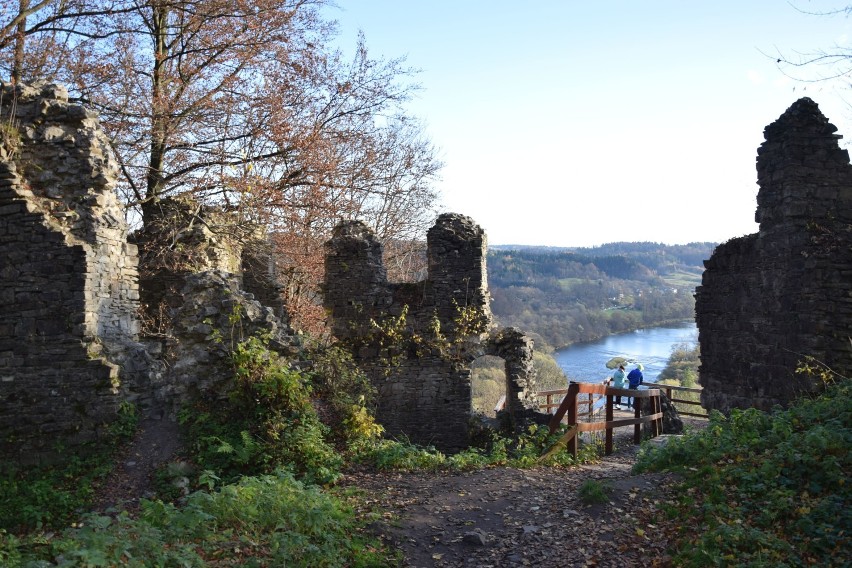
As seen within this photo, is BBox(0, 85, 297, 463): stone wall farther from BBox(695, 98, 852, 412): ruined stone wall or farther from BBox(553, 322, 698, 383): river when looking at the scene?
BBox(553, 322, 698, 383): river

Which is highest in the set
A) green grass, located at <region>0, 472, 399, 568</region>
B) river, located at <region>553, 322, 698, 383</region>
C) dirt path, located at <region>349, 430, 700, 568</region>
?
green grass, located at <region>0, 472, 399, 568</region>

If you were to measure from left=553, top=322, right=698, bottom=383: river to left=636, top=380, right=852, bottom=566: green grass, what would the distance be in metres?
38.2

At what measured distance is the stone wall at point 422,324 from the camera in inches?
498

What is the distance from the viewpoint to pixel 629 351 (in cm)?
6366

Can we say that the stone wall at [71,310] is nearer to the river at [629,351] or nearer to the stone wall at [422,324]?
the stone wall at [422,324]

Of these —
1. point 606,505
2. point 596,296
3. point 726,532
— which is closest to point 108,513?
point 606,505

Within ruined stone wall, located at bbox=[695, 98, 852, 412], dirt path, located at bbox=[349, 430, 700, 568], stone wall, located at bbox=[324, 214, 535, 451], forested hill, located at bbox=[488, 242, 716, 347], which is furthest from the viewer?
forested hill, located at bbox=[488, 242, 716, 347]

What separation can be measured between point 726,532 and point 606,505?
1.55 meters

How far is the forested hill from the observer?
2547 inches

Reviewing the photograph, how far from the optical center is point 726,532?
16.2ft

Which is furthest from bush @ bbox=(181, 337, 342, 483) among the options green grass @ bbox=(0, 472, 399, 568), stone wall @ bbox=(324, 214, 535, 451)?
stone wall @ bbox=(324, 214, 535, 451)

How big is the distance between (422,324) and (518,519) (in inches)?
265

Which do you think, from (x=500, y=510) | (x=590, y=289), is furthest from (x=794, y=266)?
(x=590, y=289)

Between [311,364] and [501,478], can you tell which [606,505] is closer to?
[501,478]
